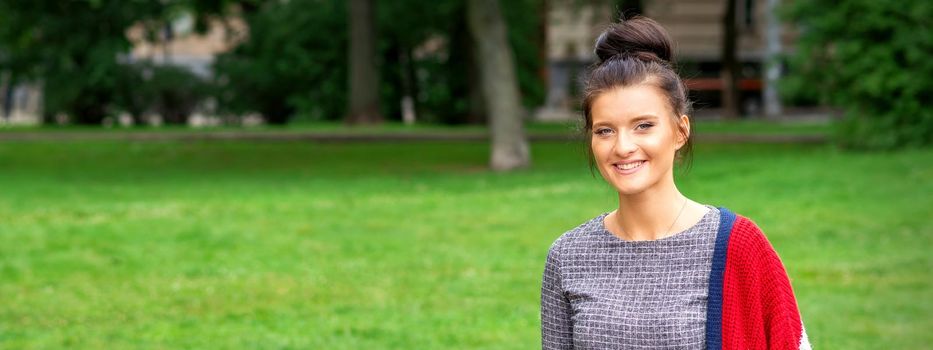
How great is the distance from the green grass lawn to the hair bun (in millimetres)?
866

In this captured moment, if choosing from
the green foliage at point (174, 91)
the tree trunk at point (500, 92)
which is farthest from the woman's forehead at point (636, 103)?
the green foliage at point (174, 91)

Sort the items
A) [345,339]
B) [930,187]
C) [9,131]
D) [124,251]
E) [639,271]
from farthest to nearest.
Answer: [9,131] < [930,187] < [124,251] < [345,339] < [639,271]

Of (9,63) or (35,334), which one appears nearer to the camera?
(35,334)

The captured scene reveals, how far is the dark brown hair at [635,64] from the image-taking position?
3.16m

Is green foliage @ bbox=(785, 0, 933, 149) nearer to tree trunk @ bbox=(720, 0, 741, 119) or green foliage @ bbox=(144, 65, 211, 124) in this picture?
tree trunk @ bbox=(720, 0, 741, 119)

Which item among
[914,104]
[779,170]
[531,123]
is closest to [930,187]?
[779,170]

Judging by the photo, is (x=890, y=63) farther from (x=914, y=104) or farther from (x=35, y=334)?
(x=35, y=334)

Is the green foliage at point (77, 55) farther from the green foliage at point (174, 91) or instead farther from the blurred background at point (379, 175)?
the green foliage at point (174, 91)

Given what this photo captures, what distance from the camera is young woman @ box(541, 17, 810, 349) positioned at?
3045mm

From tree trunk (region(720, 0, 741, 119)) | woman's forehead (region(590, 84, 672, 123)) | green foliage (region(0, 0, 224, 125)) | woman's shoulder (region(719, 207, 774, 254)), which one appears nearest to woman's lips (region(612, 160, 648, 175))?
woman's forehead (region(590, 84, 672, 123))

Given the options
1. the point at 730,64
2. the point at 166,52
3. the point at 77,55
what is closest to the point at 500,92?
the point at 77,55

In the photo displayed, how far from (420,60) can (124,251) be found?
95.1 ft

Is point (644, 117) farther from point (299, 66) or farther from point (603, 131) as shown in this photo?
point (299, 66)

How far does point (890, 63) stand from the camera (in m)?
24.5
